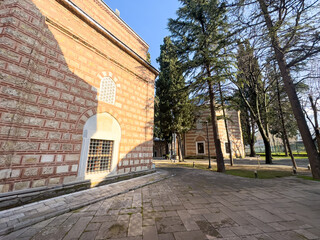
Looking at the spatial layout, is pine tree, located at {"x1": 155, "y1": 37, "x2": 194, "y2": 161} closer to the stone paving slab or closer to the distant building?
the distant building

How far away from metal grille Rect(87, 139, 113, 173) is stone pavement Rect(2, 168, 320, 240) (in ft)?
5.40

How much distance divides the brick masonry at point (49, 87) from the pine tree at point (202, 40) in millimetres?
5577

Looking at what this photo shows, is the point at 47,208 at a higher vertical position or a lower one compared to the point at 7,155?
lower

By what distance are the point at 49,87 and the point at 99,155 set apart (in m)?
3.28

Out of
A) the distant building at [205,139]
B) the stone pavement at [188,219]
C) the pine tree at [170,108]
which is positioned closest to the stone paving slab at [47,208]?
the stone pavement at [188,219]

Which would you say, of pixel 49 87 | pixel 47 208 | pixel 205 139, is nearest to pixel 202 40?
pixel 49 87

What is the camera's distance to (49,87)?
4371mm

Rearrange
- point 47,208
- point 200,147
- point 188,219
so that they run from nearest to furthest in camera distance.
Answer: point 188,219
point 47,208
point 200,147

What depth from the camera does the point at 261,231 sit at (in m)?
2.50

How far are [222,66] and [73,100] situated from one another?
900 cm

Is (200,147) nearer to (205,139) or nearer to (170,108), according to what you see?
(205,139)

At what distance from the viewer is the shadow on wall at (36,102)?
3549mm

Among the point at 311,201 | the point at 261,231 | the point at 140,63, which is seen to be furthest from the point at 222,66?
the point at 261,231

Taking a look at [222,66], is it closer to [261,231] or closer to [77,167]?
[261,231]
